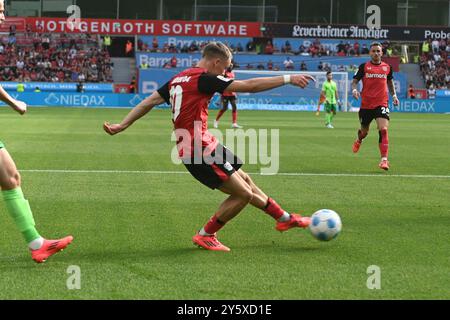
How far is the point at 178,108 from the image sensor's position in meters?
7.81

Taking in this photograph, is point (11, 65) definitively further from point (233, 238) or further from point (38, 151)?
point (233, 238)

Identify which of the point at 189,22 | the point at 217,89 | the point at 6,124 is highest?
the point at 189,22

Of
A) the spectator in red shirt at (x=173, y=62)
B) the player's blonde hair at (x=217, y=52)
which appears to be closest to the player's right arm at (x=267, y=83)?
the player's blonde hair at (x=217, y=52)

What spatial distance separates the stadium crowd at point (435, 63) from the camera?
60.1m

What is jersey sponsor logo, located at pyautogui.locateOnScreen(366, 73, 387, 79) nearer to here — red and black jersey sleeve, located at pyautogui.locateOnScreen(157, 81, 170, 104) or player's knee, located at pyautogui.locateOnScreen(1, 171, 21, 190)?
red and black jersey sleeve, located at pyautogui.locateOnScreen(157, 81, 170, 104)

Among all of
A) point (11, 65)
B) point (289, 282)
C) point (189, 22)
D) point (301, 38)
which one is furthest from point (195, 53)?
point (289, 282)

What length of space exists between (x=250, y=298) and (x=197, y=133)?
240 centimetres

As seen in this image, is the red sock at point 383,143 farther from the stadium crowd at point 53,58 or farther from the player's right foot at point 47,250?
the stadium crowd at point 53,58

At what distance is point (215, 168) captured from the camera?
7.79m

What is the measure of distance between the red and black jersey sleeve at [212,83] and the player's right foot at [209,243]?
1405 millimetres

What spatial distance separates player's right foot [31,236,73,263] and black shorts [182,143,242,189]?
1423mm

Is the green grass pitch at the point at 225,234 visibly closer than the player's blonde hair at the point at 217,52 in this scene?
Yes

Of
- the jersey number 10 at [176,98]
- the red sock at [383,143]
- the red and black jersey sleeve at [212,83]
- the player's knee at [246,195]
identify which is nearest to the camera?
the red and black jersey sleeve at [212,83]

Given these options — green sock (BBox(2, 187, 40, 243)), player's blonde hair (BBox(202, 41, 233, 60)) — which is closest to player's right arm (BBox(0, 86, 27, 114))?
green sock (BBox(2, 187, 40, 243))
